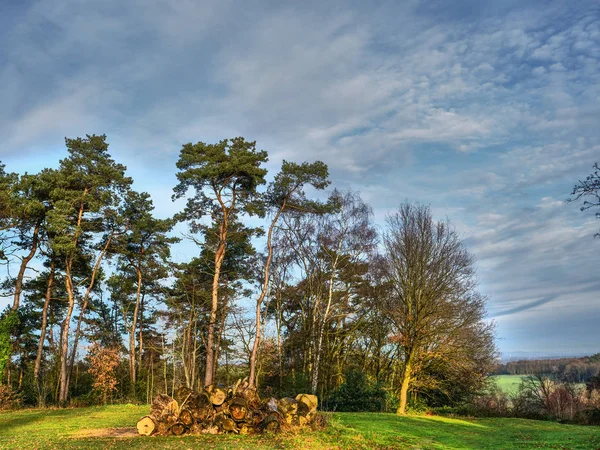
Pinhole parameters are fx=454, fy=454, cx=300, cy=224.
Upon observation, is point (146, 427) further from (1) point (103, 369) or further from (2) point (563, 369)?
(2) point (563, 369)

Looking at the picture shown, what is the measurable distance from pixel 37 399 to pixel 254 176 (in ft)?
58.2

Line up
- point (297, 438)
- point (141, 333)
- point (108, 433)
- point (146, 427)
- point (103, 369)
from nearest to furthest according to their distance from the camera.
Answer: point (297, 438) < point (146, 427) < point (108, 433) < point (103, 369) < point (141, 333)

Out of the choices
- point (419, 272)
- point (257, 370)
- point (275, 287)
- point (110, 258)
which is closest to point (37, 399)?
point (110, 258)

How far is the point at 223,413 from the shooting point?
45.3ft

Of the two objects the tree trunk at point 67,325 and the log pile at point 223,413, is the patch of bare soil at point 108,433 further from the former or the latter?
A: the tree trunk at point 67,325

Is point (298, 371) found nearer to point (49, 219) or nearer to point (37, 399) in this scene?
point (37, 399)

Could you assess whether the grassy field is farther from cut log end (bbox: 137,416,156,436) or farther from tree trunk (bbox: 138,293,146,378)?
tree trunk (bbox: 138,293,146,378)

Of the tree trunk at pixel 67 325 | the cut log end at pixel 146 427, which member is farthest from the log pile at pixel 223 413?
the tree trunk at pixel 67 325

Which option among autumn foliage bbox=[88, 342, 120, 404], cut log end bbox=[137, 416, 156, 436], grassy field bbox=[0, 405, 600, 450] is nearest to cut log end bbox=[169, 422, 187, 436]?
cut log end bbox=[137, 416, 156, 436]

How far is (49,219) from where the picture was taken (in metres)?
26.0

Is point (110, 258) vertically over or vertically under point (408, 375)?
over

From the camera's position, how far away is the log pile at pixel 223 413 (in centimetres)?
1346

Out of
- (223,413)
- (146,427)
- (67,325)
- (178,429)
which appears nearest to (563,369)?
(223,413)

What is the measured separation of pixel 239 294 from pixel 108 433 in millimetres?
18173
